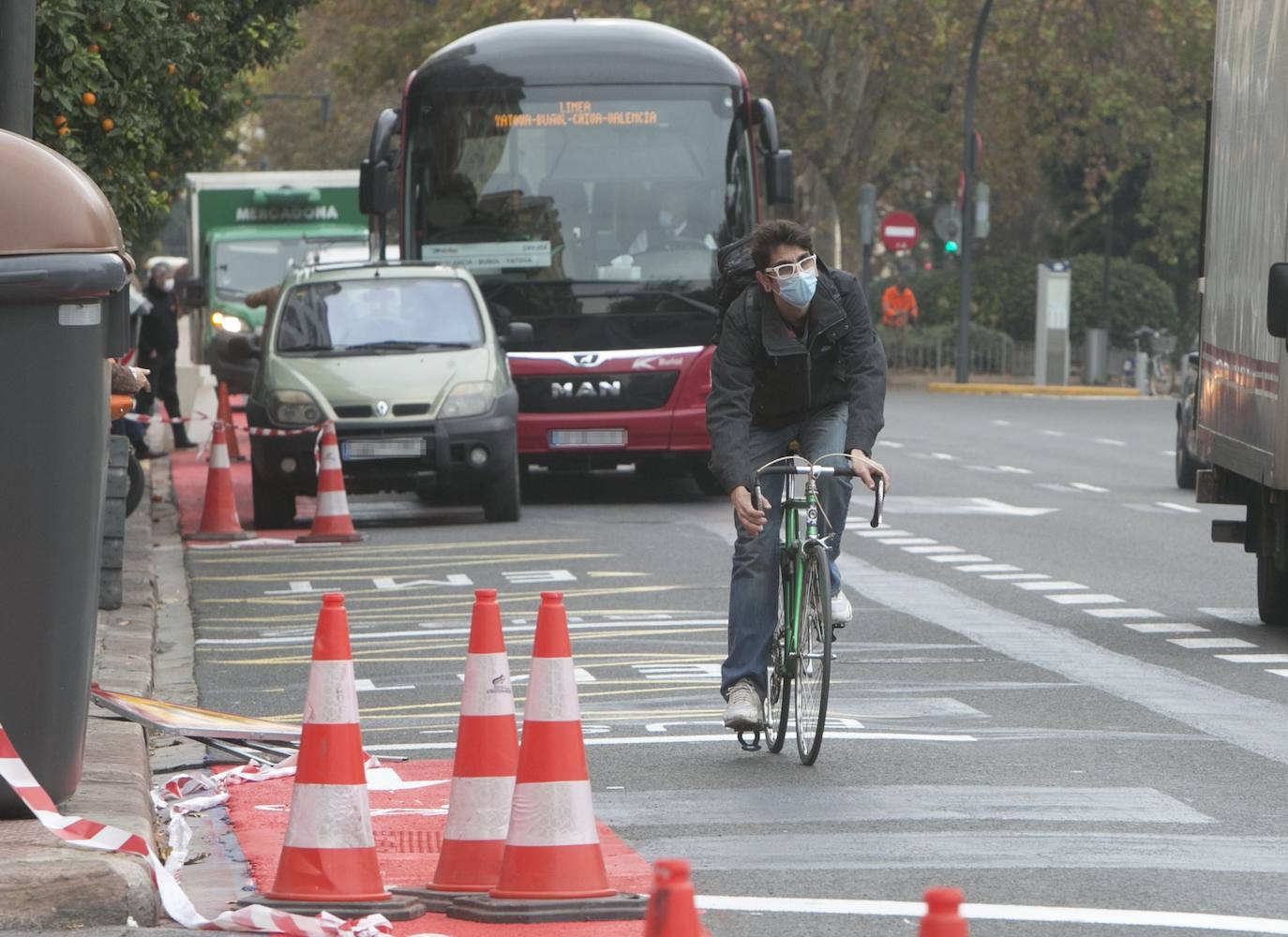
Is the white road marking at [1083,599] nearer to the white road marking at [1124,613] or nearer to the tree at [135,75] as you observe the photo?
the white road marking at [1124,613]

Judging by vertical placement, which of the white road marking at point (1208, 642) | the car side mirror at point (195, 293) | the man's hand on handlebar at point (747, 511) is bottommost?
the white road marking at point (1208, 642)

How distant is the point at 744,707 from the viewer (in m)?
8.33

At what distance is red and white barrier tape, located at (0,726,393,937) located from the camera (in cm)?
567

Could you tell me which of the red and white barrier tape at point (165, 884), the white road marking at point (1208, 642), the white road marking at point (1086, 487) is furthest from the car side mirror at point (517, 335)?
the red and white barrier tape at point (165, 884)

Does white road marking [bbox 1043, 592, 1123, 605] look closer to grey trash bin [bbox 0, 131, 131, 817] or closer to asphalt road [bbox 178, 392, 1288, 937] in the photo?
asphalt road [bbox 178, 392, 1288, 937]

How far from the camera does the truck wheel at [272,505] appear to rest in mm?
17828

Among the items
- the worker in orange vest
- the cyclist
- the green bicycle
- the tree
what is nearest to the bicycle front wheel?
the green bicycle

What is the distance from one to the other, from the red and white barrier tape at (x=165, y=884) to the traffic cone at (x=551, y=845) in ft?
0.93

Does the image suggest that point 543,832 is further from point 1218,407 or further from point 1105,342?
point 1105,342

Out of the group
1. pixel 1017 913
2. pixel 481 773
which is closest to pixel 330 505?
pixel 481 773

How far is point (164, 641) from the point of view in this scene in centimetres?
1212

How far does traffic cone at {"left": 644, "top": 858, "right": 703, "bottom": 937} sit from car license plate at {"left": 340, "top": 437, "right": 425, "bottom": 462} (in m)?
13.5

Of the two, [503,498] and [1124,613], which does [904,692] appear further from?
[503,498]

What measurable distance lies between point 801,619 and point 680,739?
744 mm
